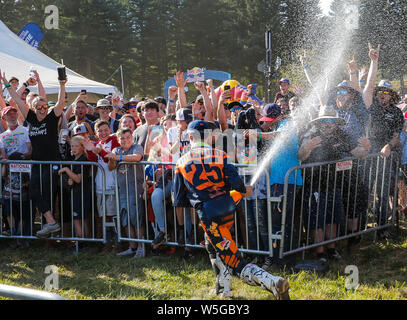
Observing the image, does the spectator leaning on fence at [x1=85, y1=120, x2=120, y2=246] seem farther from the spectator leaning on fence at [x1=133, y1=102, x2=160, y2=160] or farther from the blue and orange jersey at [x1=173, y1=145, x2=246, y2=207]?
the blue and orange jersey at [x1=173, y1=145, x2=246, y2=207]

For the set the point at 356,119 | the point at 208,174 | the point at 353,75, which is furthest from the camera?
the point at 353,75

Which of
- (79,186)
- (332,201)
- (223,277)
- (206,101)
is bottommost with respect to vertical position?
(223,277)

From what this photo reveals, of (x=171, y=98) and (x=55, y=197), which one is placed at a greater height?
(x=171, y=98)

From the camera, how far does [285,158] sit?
4.74m

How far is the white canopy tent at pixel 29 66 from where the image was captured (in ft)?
41.6

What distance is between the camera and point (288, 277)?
4.46 meters

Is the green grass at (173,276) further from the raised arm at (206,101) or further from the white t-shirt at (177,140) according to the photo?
the raised arm at (206,101)

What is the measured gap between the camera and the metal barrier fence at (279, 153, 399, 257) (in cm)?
473

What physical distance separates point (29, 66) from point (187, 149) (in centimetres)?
1082

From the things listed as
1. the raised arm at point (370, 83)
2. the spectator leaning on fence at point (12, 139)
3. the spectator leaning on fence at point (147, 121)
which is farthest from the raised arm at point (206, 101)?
the spectator leaning on fence at point (12, 139)

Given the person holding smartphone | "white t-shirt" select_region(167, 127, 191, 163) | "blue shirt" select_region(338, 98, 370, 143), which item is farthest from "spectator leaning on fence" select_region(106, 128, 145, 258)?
"blue shirt" select_region(338, 98, 370, 143)

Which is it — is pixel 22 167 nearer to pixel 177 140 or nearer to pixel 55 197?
pixel 55 197

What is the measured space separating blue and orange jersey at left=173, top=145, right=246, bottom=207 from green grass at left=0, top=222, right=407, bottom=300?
1098 mm

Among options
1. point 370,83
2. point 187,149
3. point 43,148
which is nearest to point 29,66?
point 43,148
